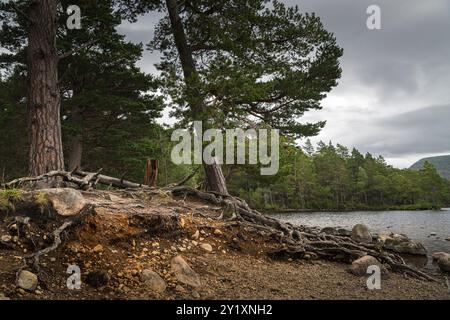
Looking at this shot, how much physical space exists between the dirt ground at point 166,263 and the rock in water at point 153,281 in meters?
0.06

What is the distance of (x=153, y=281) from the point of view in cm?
462

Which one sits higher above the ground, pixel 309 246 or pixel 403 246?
pixel 309 246

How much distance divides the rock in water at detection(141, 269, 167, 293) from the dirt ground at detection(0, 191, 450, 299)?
6cm

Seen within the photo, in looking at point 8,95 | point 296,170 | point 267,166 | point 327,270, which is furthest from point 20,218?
point 296,170

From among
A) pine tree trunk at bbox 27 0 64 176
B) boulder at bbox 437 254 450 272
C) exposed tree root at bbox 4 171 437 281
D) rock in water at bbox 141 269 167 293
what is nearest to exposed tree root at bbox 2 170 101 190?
exposed tree root at bbox 4 171 437 281

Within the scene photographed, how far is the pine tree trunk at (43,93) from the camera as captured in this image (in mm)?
8531

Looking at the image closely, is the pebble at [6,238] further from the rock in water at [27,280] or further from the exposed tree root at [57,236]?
the rock in water at [27,280]

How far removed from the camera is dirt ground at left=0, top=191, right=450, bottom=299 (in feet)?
14.3

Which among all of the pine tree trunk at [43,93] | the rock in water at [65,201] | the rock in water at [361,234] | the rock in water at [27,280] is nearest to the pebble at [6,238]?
the rock in water at [65,201]

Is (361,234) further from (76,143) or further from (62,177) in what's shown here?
(76,143)

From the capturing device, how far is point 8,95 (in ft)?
59.6

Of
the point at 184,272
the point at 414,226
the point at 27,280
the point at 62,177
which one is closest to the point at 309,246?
the point at 184,272

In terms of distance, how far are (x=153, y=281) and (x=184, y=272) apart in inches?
22.7
